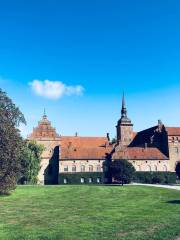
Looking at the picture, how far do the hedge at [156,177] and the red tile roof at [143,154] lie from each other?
4429mm

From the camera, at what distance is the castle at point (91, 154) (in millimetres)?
69125

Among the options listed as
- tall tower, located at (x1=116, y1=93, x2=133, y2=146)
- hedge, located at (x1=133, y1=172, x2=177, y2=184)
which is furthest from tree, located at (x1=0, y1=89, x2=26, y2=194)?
tall tower, located at (x1=116, y1=93, x2=133, y2=146)

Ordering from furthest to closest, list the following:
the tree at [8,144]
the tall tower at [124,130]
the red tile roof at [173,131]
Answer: the tall tower at [124,130] → the red tile roof at [173,131] → the tree at [8,144]

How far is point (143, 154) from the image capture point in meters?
71.1

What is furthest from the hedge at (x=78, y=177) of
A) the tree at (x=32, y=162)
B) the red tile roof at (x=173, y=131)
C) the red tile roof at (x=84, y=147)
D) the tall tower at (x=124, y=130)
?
the red tile roof at (x=173, y=131)

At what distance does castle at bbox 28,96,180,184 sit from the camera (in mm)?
69125

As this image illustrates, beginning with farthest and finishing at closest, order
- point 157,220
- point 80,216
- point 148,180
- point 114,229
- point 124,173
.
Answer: point 148,180 < point 124,173 < point 80,216 < point 157,220 < point 114,229

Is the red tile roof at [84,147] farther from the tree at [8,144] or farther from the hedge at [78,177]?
the tree at [8,144]

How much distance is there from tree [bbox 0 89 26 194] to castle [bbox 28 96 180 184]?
31.1 m

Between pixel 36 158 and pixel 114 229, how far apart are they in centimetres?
5461

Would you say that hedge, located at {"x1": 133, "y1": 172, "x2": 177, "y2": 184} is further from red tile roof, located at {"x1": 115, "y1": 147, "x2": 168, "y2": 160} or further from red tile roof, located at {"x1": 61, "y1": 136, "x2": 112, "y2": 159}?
red tile roof, located at {"x1": 61, "y1": 136, "x2": 112, "y2": 159}

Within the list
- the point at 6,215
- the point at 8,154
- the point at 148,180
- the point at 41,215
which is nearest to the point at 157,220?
the point at 41,215

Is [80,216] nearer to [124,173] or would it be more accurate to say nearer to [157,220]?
[157,220]

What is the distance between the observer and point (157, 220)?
18.2 metres
